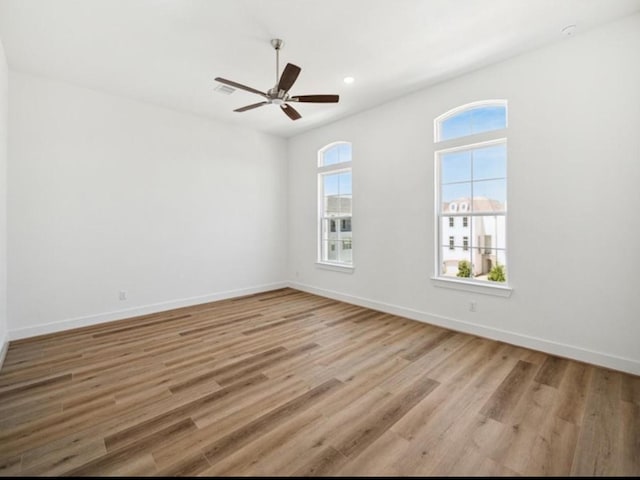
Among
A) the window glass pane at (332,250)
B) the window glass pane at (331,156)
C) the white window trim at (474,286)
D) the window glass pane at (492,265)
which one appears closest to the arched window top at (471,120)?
the window glass pane at (492,265)

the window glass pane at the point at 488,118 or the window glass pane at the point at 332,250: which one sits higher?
the window glass pane at the point at 488,118

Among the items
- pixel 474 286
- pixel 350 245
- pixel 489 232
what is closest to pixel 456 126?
pixel 489 232

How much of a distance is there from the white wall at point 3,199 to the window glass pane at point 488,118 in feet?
17.6

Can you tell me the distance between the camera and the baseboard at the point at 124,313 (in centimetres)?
372

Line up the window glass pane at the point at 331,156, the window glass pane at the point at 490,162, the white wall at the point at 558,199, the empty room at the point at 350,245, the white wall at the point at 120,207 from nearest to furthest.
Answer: the empty room at the point at 350,245 < the white wall at the point at 558,199 < the window glass pane at the point at 490,162 < the white wall at the point at 120,207 < the window glass pane at the point at 331,156

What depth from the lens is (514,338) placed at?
339cm

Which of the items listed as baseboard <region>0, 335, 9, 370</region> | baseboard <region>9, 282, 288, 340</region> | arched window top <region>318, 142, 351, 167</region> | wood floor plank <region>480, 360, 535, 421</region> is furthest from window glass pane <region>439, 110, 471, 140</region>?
baseboard <region>0, 335, 9, 370</region>

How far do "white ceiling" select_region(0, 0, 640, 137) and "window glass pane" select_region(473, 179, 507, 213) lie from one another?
4.65ft

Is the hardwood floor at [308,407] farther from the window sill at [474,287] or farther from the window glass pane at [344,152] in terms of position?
the window glass pane at [344,152]

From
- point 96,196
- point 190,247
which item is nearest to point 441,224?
point 190,247

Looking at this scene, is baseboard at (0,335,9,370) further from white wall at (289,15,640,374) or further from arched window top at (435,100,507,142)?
arched window top at (435,100,507,142)

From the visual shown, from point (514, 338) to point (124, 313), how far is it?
5272 millimetres

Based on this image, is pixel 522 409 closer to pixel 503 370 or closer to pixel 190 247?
pixel 503 370

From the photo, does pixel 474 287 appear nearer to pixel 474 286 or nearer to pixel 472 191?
pixel 474 286
